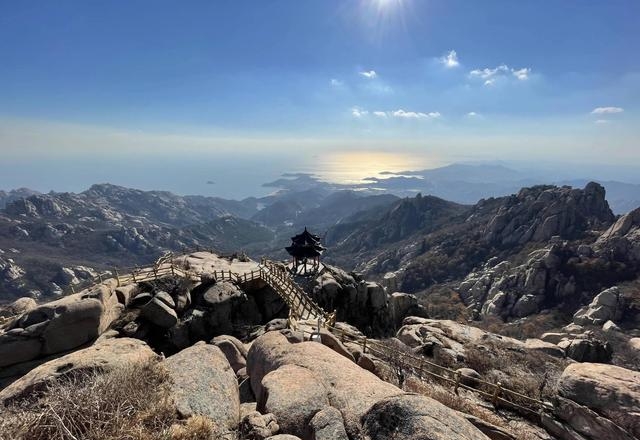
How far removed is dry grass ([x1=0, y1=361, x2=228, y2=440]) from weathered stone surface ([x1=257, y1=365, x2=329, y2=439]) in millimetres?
1725

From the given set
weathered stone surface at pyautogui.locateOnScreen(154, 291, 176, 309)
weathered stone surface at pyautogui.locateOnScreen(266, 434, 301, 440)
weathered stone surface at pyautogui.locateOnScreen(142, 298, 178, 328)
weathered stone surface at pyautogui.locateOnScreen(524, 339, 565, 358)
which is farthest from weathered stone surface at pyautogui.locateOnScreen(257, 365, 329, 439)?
weathered stone surface at pyautogui.locateOnScreen(524, 339, 565, 358)

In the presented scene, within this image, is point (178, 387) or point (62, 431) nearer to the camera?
point (62, 431)

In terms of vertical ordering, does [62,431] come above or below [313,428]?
above

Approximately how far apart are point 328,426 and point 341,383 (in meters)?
2.40

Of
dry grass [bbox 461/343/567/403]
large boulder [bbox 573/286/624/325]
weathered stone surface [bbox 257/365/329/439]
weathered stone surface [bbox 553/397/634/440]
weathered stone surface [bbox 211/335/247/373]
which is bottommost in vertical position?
large boulder [bbox 573/286/624/325]

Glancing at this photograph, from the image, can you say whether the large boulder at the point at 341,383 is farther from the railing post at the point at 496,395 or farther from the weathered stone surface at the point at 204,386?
the railing post at the point at 496,395

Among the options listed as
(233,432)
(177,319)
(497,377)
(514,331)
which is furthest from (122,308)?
(514,331)

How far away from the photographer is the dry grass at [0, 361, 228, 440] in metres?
7.01

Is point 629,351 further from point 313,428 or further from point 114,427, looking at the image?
point 114,427

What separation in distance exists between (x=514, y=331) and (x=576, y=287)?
27197 mm

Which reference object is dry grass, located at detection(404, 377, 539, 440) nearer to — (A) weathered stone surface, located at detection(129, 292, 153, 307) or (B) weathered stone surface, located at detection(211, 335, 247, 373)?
(B) weathered stone surface, located at detection(211, 335, 247, 373)

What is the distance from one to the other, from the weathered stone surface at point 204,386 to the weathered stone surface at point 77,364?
1234mm

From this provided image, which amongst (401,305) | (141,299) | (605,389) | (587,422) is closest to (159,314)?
(141,299)

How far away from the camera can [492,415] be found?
14.2 metres
